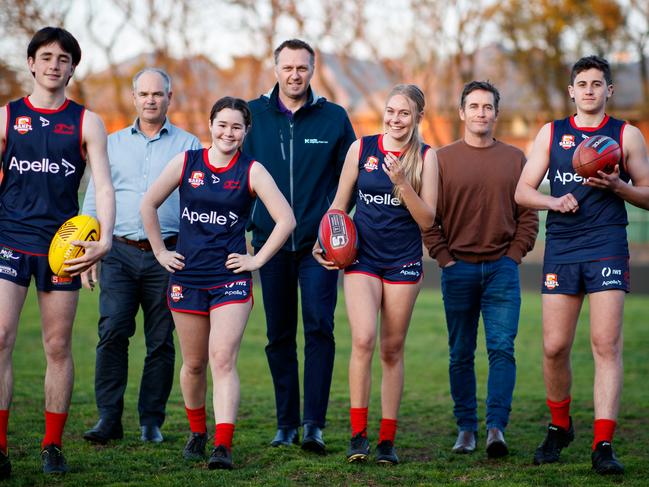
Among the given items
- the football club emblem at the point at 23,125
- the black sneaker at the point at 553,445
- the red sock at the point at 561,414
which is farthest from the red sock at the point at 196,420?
the red sock at the point at 561,414

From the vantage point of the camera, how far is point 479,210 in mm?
6070

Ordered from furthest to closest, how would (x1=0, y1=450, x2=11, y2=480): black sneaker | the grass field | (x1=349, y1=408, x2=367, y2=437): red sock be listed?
(x1=349, y1=408, x2=367, y2=437): red sock → the grass field → (x1=0, y1=450, x2=11, y2=480): black sneaker

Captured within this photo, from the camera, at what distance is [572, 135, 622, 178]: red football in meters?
5.09

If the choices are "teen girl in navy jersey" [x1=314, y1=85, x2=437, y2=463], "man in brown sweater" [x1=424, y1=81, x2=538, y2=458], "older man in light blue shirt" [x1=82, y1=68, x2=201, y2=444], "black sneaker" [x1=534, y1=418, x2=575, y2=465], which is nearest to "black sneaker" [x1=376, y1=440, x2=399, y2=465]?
"teen girl in navy jersey" [x1=314, y1=85, x2=437, y2=463]

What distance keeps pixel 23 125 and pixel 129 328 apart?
181cm

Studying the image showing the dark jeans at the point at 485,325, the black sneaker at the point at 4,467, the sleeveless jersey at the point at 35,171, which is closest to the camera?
the black sneaker at the point at 4,467

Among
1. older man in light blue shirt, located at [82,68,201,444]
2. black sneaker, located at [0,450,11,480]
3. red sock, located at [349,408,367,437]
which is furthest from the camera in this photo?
older man in light blue shirt, located at [82,68,201,444]

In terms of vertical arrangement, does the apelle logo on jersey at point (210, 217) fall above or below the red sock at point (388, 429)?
above

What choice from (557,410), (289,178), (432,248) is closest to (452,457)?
(557,410)

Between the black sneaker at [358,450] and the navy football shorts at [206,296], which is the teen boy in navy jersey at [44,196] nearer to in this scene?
the navy football shorts at [206,296]

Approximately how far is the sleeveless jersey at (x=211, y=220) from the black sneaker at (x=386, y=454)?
1320 mm

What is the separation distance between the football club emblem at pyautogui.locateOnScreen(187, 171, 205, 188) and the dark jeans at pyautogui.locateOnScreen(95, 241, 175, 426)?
0.98 metres

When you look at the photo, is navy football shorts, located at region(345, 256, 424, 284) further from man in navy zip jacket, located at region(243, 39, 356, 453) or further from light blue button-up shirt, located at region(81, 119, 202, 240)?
light blue button-up shirt, located at region(81, 119, 202, 240)

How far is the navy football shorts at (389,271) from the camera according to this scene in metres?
5.49
